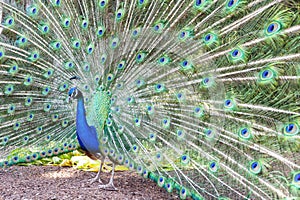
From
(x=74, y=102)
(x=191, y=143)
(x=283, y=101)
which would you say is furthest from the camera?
(x=74, y=102)

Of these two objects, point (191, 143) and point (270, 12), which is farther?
point (191, 143)

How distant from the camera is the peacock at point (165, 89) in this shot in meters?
2.40

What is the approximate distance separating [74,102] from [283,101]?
2.31m

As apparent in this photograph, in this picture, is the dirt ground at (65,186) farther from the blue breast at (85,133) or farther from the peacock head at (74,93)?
the peacock head at (74,93)

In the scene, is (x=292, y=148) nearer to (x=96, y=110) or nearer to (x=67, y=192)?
(x=96, y=110)

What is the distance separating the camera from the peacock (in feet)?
7.88

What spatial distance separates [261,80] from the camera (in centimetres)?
246

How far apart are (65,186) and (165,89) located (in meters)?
1.50

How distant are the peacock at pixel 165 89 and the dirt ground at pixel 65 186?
203mm

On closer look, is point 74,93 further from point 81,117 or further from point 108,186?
point 108,186

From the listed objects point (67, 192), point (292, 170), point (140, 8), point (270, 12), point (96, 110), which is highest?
point (140, 8)

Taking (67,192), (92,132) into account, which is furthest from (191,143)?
(67,192)

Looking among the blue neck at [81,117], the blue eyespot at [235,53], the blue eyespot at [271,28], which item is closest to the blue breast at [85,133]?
the blue neck at [81,117]

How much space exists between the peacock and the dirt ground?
203 mm
